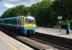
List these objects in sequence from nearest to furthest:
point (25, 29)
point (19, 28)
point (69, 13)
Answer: point (25, 29), point (19, 28), point (69, 13)

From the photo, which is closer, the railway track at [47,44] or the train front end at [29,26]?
the railway track at [47,44]

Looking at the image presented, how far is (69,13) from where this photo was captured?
245 ft

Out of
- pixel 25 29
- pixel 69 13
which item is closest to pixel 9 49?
pixel 25 29

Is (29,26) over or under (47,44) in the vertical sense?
over

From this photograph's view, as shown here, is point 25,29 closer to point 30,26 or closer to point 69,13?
point 30,26

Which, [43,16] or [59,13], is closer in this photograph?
[59,13]

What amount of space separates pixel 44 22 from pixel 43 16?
3.03 m

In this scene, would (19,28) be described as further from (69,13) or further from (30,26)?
(69,13)

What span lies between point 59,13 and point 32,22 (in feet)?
146

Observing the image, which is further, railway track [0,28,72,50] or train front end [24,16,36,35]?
train front end [24,16,36,35]

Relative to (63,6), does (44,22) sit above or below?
below

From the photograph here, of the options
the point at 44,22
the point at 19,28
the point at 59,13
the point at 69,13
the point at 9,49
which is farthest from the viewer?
the point at 44,22

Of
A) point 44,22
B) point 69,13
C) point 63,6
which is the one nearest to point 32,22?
point 69,13

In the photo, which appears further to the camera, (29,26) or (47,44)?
(29,26)
